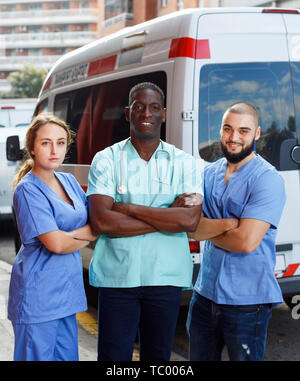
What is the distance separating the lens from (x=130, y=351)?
266 centimetres

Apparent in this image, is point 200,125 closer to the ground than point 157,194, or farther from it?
farther from it

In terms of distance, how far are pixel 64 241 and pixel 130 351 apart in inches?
22.4

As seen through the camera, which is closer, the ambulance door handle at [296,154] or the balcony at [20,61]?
the ambulance door handle at [296,154]

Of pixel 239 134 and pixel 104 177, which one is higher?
pixel 239 134

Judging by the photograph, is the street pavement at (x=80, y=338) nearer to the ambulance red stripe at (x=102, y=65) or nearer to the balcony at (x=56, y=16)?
the ambulance red stripe at (x=102, y=65)

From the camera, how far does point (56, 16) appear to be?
5794 centimetres

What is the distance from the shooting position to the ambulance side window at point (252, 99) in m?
3.91

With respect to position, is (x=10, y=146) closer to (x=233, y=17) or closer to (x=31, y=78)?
(x=233, y=17)

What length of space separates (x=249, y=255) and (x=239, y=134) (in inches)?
20.5

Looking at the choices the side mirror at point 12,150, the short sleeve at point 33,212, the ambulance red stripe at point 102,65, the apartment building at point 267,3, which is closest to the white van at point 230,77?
the ambulance red stripe at point 102,65

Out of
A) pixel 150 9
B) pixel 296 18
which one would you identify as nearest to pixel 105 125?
pixel 296 18

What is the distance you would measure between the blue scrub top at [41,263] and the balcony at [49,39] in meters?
57.0

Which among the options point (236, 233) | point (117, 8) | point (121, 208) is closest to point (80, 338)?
point (121, 208)

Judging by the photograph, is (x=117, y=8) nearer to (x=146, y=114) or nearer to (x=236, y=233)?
(x=146, y=114)
